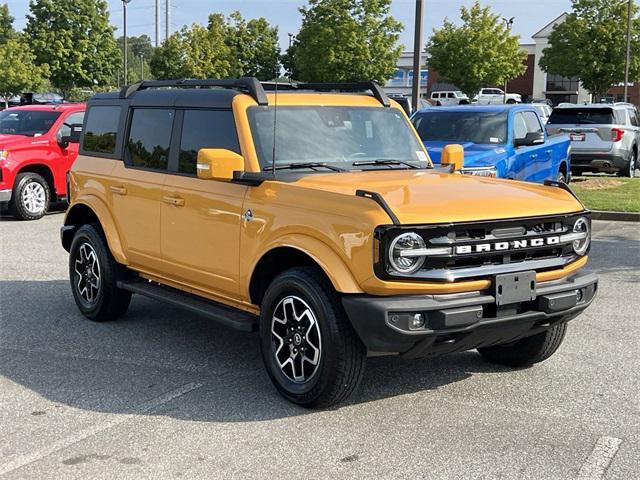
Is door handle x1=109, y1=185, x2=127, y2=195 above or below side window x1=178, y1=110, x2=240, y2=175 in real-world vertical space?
below

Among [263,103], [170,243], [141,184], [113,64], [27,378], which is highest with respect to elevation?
[113,64]

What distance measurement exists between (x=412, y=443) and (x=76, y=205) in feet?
13.5

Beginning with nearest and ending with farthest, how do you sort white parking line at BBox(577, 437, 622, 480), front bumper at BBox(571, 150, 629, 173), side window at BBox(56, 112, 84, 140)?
white parking line at BBox(577, 437, 622, 480), side window at BBox(56, 112, 84, 140), front bumper at BBox(571, 150, 629, 173)

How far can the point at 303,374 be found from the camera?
4.87m

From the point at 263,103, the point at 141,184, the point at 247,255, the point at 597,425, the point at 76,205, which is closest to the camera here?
the point at 597,425

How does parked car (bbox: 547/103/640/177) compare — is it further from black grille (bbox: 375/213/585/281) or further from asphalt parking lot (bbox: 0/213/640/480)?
black grille (bbox: 375/213/585/281)

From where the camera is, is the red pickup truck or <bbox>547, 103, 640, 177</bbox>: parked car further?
<bbox>547, 103, 640, 177</bbox>: parked car

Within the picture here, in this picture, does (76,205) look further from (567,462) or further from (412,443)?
(567,462)

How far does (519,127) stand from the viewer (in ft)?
39.4

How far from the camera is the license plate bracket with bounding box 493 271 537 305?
4508 millimetres

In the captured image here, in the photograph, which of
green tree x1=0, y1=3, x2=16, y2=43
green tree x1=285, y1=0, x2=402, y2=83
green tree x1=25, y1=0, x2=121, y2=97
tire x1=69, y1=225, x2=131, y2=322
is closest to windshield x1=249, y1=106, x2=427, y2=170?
tire x1=69, y1=225, x2=131, y2=322

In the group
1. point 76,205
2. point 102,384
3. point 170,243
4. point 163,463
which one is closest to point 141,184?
point 170,243

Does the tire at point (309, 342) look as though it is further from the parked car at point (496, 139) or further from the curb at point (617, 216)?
the curb at point (617, 216)

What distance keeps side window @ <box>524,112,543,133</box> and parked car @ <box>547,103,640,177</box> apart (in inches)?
179
